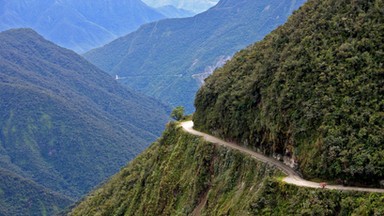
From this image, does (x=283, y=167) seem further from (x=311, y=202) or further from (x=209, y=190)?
(x=209, y=190)

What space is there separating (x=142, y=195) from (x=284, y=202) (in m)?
32.3

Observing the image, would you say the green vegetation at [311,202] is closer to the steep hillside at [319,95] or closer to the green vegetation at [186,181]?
the green vegetation at [186,181]

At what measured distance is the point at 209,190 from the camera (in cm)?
6550

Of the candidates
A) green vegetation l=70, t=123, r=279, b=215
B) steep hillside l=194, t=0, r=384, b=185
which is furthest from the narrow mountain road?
green vegetation l=70, t=123, r=279, b=215

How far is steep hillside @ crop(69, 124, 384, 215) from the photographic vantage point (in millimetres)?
48281

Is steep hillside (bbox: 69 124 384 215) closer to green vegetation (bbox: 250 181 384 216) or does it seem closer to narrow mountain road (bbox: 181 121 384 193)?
green vegetation (bbox: 250 181 384 216)

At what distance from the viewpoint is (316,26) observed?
63.3m

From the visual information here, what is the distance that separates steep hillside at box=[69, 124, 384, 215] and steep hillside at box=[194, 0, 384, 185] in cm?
291

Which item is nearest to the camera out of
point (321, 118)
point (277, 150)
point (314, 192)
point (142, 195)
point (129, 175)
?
point (314, 192)

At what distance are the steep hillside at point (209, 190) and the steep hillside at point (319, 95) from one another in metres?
2.91

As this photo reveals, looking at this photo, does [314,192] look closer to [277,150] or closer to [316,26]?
[277,150]

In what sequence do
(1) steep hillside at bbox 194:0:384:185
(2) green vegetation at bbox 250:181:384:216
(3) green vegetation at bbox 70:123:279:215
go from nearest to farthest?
(2) green vegetation at bbox 250:181:384:216 → (1) steep hillside at bbox 194:0:384:185 → (3) green vegetation at bbox 70:123:279:215

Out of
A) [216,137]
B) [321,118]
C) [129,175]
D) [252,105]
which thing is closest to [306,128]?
[321,118]

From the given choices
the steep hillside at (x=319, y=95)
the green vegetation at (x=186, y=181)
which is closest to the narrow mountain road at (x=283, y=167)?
the steep hillside at (x=319, y=95)
